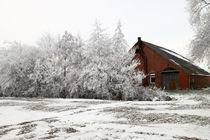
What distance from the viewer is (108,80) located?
22.0 metres

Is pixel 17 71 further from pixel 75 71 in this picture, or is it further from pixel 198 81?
pixel 198 81

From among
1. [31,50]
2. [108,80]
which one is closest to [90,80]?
[108,80]

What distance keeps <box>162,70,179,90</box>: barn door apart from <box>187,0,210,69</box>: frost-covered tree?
7007 millimetres

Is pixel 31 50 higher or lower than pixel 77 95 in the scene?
higher

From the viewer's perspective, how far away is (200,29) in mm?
24594

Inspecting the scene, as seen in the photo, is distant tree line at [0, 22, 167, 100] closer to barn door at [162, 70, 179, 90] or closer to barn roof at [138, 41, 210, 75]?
barn door at [162, 70, 179, 90]

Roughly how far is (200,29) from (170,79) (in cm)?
1008

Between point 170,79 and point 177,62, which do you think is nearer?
point 170,79

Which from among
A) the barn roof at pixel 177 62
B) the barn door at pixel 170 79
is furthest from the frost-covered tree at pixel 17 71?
the barn door at pixel 170 79

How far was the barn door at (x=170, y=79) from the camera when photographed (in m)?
31.6

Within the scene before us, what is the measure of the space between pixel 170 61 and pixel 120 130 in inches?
1048

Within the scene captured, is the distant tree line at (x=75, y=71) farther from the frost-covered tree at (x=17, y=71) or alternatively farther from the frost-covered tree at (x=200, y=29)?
the frost-covered tree at (x=200, y=29)

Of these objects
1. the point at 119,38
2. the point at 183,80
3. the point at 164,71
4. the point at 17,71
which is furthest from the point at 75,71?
the point at 119,38

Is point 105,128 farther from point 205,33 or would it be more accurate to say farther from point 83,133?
point 205,33
